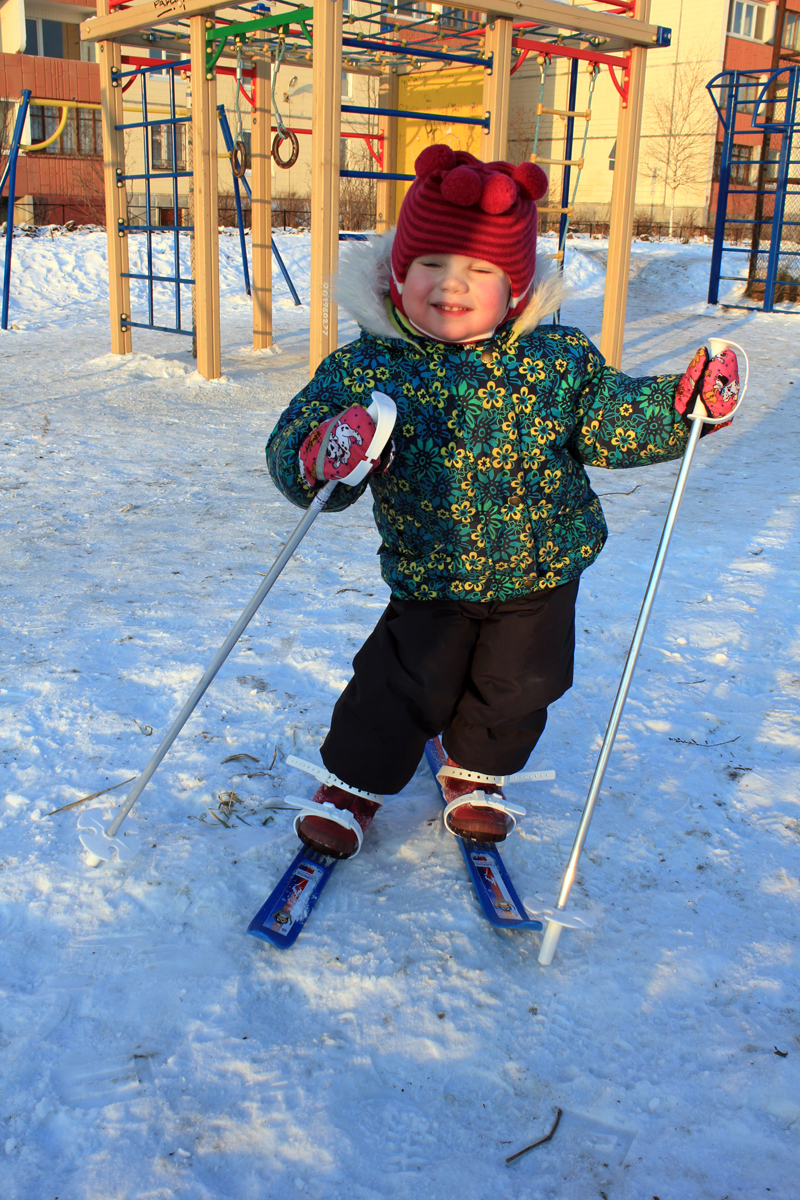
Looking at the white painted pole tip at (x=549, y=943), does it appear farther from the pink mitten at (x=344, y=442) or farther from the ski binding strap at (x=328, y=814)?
the pink mitten at (x=344, y=442)

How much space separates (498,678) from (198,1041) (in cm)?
86

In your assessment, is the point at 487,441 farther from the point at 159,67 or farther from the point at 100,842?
the point at 159,67

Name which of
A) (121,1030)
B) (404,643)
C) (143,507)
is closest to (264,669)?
(404,643)

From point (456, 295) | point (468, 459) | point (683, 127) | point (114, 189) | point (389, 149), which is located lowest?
point (468, 459)

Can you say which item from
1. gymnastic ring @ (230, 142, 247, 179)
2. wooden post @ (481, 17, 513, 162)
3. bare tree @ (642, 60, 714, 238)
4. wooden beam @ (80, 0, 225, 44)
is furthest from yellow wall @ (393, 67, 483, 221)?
bare tree @ (642, 60, 714, 238)

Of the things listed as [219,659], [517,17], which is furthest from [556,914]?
[517,17]

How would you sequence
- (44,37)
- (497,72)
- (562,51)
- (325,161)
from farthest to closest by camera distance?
1. (44,37)
2. (562,51)
3. (497,72)
4. (325,161)

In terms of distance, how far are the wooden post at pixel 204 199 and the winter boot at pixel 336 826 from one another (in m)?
5.29

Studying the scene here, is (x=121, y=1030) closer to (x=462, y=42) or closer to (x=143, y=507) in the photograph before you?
(x=143, y=507)

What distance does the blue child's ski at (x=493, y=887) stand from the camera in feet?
5.72

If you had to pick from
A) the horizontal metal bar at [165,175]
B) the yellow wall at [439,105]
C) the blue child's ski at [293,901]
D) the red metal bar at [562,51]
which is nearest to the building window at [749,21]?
the yellow wall at [439,105]

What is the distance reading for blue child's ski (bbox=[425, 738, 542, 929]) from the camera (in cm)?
174

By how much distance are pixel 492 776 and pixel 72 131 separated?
2273 centimetres

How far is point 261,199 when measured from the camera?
7977 mm
